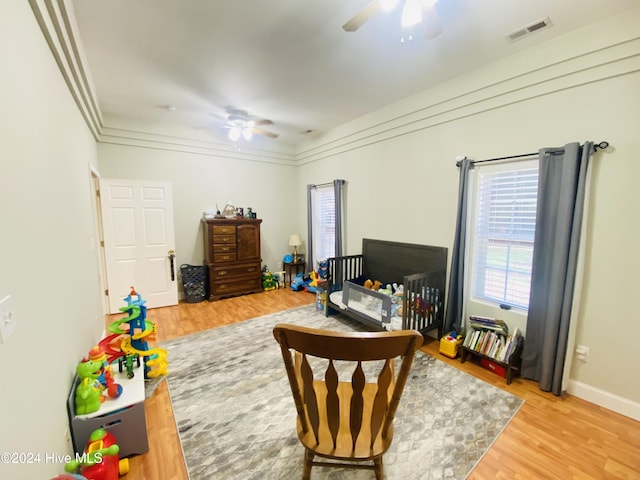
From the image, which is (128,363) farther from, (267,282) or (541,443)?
(267,282)

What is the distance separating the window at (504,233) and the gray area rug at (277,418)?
88cm

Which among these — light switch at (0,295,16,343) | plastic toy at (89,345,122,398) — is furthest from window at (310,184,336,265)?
light switch at (0,295,16,343)

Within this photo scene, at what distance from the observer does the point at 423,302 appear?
270 centimetres

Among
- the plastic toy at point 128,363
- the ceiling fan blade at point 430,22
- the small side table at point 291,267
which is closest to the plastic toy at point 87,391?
the plastic toy at point 128,363

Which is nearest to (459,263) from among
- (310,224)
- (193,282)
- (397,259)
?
(397,259)

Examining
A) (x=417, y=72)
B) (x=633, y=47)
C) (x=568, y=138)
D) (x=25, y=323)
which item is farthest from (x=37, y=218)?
(x=633, y=47)

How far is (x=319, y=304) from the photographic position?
3.88 m

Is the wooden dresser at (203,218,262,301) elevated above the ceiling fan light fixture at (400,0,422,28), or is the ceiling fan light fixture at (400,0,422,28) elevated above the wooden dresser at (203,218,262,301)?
the ceiling fan light fixture at (400,0,422,28)

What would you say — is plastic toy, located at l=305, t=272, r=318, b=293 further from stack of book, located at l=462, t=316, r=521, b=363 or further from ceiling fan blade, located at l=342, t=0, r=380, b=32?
ceiling fan blade, located at l=342, t=0, r=380, b=32

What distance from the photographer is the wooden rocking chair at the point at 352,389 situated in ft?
3.12

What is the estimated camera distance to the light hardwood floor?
1.46 metres

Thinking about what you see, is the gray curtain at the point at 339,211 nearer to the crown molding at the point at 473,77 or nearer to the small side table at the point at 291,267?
the crown molding at the point at 473,77

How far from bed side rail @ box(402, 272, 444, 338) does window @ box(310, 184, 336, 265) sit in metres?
2.06

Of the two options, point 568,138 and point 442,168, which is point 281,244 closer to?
point 442,168
